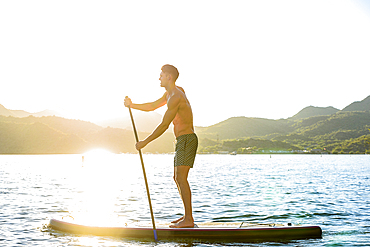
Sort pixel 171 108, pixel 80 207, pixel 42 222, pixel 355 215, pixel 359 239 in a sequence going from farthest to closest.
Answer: pixel 80 207, pixel 355 215, pixel 42 222, pixel 359 239, pixel 171 108

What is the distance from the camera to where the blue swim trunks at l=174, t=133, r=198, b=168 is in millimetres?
8453

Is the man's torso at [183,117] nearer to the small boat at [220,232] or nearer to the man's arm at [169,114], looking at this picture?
the man's arm at [169,114]

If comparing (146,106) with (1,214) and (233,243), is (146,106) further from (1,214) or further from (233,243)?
(1,214)

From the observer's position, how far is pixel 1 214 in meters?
14.3

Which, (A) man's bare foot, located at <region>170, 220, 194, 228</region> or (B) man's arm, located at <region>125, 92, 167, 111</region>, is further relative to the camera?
(B) man's arm, located at <region>125, 92, 167, 111</region>

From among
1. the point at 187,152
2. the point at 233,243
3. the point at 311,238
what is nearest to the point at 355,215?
the point at 311,238

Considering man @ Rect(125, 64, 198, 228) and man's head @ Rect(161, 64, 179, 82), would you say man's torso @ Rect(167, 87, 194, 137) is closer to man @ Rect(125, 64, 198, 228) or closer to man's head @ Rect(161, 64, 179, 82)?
man @ Rect(125, 64, 198, 228)

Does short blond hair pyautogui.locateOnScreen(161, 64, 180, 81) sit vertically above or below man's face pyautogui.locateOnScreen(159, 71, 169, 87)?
above

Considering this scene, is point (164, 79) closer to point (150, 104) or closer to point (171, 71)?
point (171, 71)

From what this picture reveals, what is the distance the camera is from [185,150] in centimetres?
850

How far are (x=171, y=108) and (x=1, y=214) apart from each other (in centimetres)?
970

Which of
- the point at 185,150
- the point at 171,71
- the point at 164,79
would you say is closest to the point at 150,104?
the point at 164,79

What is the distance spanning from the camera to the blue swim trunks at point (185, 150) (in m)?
8.45

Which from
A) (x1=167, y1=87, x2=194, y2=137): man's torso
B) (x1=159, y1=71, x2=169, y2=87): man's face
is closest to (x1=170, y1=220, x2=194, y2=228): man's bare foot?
(x1=167, y1=87, x2=194, y2=137): man's torso
